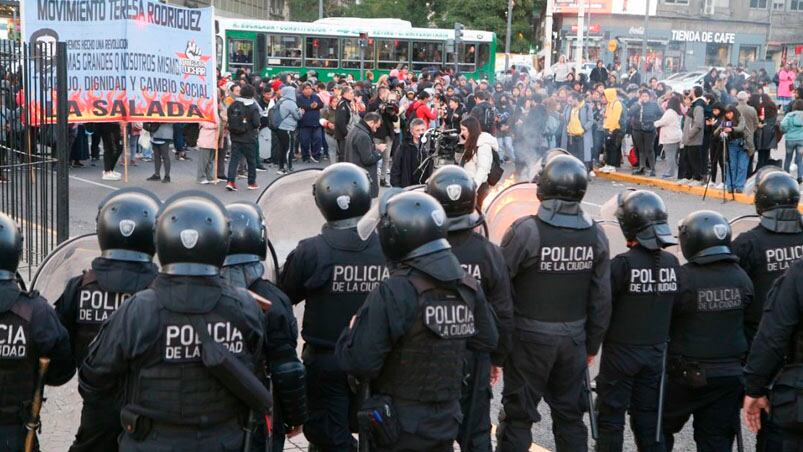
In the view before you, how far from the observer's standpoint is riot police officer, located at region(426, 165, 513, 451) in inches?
186

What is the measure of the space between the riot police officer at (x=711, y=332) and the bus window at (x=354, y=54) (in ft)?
99.1

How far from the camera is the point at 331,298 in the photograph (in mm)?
4832

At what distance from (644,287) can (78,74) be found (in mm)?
7378

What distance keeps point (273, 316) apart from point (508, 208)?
2679 mm

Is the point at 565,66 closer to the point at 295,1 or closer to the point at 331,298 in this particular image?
the point at 331,298

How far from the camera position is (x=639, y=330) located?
537 centimetres

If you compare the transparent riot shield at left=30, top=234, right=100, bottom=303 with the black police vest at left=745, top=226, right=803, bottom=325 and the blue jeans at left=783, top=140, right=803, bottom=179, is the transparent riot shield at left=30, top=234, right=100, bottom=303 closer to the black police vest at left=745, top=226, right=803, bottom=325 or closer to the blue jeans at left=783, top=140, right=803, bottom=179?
the black police vest at left=745, top=226, right=803, bottom=325

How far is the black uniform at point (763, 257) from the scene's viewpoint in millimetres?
5672

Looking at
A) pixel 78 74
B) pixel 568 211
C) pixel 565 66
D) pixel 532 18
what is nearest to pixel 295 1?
pixel 532 18

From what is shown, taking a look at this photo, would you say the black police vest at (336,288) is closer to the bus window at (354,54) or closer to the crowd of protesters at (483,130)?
the crowd of protesters at (483,130)

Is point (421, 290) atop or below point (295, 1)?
below

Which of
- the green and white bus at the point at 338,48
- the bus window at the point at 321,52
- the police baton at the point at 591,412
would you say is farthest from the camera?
the bus window at the point at 321,52

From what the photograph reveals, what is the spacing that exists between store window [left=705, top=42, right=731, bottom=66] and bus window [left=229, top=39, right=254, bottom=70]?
1393 inches

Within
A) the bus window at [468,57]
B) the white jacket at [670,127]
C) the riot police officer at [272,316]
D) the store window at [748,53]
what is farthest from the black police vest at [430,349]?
the store window at [748,53]
